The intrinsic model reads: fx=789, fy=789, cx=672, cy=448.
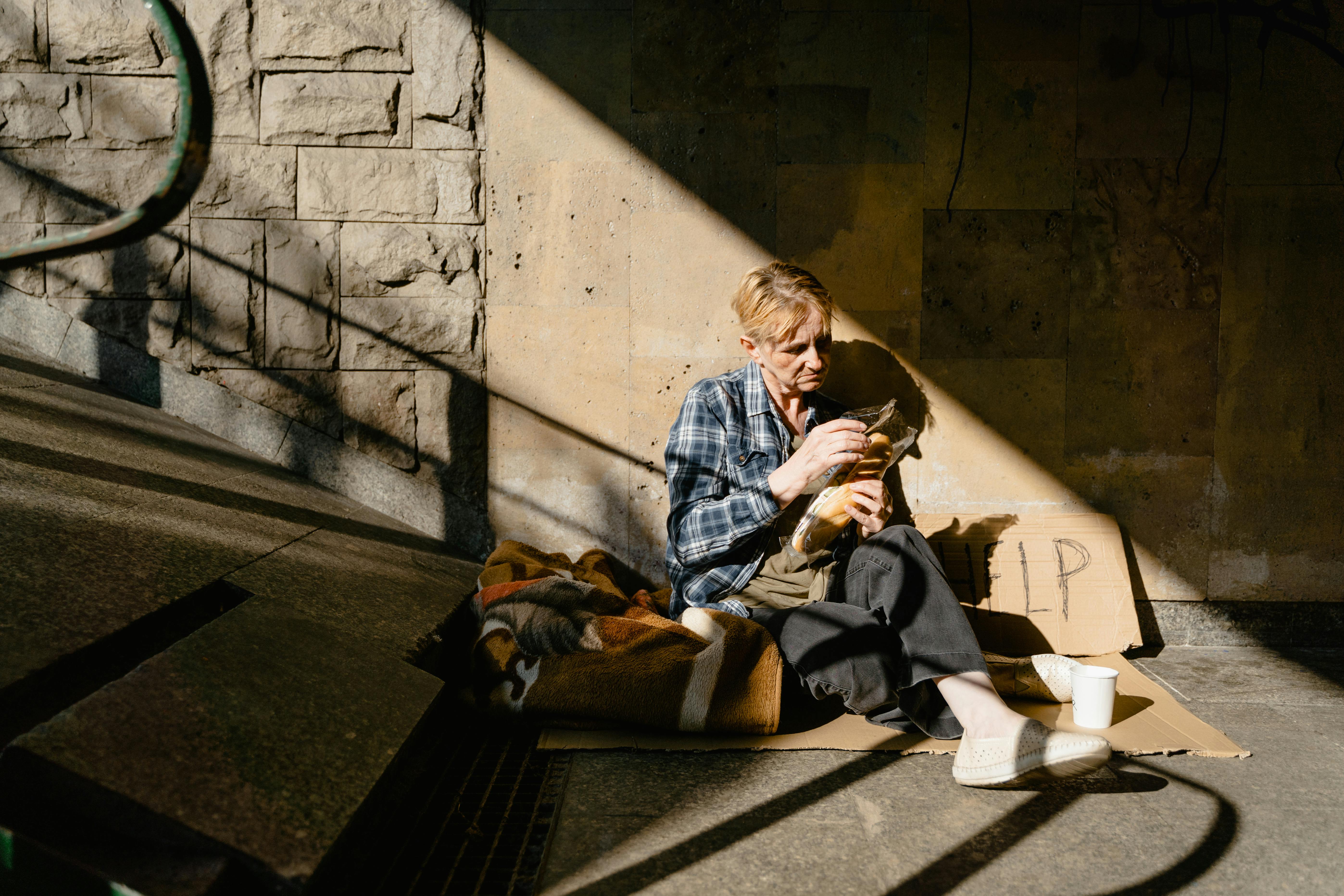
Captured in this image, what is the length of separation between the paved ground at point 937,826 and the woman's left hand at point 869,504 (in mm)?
604

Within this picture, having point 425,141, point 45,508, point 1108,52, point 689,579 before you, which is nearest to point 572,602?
point 689,579

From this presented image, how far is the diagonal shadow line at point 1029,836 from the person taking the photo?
1.46 meters

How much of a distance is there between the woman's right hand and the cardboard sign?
89 centimetres

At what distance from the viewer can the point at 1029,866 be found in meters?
1.52

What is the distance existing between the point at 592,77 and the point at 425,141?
0.62 m

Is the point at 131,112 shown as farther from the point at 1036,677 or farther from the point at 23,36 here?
the point at 1036,677

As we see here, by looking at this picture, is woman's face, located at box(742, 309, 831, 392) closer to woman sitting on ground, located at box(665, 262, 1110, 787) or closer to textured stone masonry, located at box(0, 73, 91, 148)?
woman sitting on ground, located at box(665, 262, 1110, 787)

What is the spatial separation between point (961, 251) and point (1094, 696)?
154 cm

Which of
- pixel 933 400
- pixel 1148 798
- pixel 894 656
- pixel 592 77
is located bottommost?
pixel 1148 798

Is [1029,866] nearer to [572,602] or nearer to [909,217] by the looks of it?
[572,602]

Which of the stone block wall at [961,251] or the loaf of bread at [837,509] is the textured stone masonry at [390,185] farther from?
the loaf of bread at [837,509]

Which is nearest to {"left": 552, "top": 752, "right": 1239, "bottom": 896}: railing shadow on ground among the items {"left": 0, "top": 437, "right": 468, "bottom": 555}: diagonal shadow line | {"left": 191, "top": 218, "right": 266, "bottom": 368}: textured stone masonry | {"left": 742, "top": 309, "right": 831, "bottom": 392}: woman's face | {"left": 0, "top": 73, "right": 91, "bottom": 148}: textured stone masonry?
{"left": 742, "top": 309, "right": 831, "bottom": 392}: woman's face

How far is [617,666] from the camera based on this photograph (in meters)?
2.08

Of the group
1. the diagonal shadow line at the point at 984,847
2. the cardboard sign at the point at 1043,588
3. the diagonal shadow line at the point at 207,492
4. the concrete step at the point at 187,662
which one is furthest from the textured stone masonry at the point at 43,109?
the diagonal shadow line at the point at 984,847
